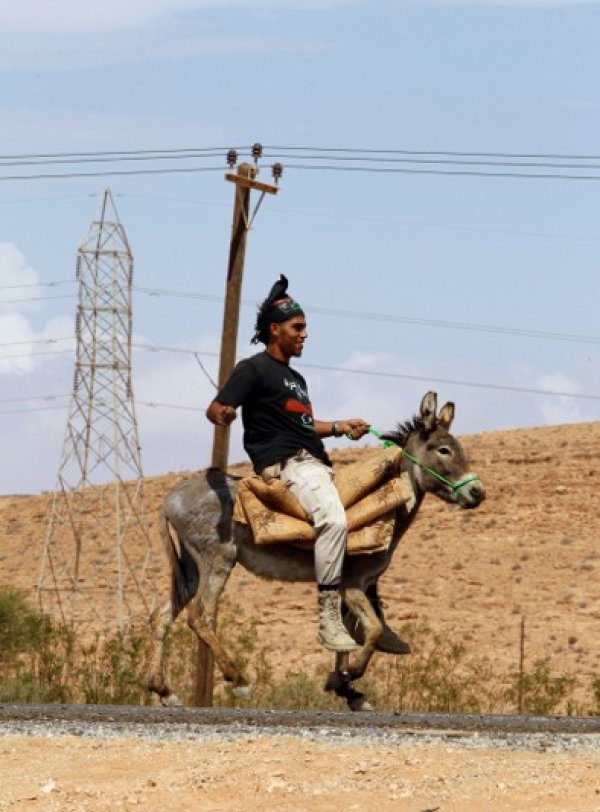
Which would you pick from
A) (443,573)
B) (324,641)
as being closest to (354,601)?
(324,641)

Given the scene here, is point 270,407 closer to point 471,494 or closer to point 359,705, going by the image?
point 471,494

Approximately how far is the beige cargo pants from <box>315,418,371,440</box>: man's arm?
335mm

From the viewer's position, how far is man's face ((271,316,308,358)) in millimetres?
13812

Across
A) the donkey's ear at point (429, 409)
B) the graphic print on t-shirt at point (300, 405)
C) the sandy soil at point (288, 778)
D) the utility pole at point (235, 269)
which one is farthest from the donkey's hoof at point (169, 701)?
the utility pole at point (235, 269)

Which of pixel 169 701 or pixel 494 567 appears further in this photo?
pixel 494 567

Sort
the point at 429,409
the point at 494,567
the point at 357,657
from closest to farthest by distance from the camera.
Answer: the point at 357,657
the point at 429,409
the point at 494,567

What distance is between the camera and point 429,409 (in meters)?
14.1

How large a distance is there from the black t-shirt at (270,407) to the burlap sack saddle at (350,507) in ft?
0.84

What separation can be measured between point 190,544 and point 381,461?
5.26 ft

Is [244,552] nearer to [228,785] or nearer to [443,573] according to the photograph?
[228,785]

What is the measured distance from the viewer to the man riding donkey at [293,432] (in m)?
13.4

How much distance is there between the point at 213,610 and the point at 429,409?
7.47ft

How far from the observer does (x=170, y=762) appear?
1032 centimetres

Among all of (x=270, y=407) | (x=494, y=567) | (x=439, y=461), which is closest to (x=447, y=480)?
(x=439, y=461)
